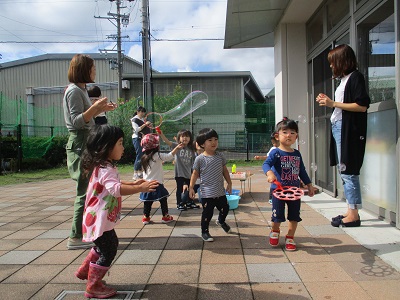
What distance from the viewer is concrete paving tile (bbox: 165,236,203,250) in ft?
12.3

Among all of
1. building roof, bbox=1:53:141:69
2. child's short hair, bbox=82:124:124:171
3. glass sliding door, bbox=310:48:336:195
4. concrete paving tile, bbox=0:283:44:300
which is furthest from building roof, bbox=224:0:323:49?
building roof, bbox=1:53:141:69

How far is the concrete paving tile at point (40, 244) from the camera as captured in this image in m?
3.85

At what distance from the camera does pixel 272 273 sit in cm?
298

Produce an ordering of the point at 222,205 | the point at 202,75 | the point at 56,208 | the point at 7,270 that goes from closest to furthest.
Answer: the point at 7,270, the point at 222,205, the point at 56,208, the point at 202,75

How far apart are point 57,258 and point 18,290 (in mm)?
723

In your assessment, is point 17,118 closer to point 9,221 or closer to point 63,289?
point 9,221

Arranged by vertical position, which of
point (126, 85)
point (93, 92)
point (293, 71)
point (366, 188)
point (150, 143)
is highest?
point (126, 85)

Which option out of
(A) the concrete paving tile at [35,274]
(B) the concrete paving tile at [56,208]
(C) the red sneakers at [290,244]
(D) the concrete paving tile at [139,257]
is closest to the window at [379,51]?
(C) the red sneakers at [290,244]

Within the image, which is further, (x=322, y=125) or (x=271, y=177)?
(x=322, y=125)

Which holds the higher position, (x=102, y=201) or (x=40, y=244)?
(x=102, y=201)

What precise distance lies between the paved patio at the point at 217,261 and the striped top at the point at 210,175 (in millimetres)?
568

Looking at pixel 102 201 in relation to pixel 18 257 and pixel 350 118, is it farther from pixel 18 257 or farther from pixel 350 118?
pixel 350 118

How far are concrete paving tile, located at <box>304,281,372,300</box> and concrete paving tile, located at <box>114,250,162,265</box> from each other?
1.48 m

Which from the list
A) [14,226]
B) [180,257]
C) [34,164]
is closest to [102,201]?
[180,257]
